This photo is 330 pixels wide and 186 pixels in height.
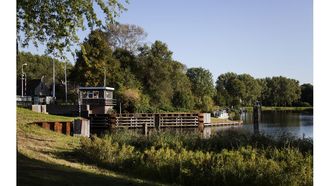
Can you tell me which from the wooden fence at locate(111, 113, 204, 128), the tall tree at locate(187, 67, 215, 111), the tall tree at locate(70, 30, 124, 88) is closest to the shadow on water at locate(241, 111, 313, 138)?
the wooden fence at locate(111, 113, 204, 128)

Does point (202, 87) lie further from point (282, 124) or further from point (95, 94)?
point (282, 124)

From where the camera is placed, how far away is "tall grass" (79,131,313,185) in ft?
21.0

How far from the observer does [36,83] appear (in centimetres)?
5159

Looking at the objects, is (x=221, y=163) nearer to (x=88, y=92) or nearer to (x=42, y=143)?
(x=42, y=143)

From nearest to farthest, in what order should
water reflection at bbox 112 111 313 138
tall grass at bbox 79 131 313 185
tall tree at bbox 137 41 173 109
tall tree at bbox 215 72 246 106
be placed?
tall grass at bbox 79 131 313 185 < water reflection at bbox 112 111 313 138 < tall tree at bbox 137 41 173 109 < tall tree at bbox 215 72 246 106

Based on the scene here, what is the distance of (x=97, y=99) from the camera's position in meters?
34.2

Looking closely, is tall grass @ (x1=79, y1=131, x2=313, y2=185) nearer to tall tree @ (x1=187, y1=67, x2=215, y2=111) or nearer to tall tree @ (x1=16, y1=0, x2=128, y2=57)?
tall tree @ (x1=16, y1=0, x2=128, y2=57)

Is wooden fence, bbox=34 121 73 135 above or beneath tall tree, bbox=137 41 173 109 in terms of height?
beneath

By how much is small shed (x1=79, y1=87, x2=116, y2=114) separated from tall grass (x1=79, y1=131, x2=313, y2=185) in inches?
933

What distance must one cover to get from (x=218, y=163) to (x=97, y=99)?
28.0 metres

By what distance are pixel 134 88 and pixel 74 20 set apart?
82.8ft

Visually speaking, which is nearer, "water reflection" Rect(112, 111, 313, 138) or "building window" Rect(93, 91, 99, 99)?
"water reflection" Rect(112, 111, 313, 138)

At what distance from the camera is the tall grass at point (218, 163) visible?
6.39m

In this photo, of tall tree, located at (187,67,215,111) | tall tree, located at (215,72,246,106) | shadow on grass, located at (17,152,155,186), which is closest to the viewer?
shadow on grass, located at (17,152,155,186)
